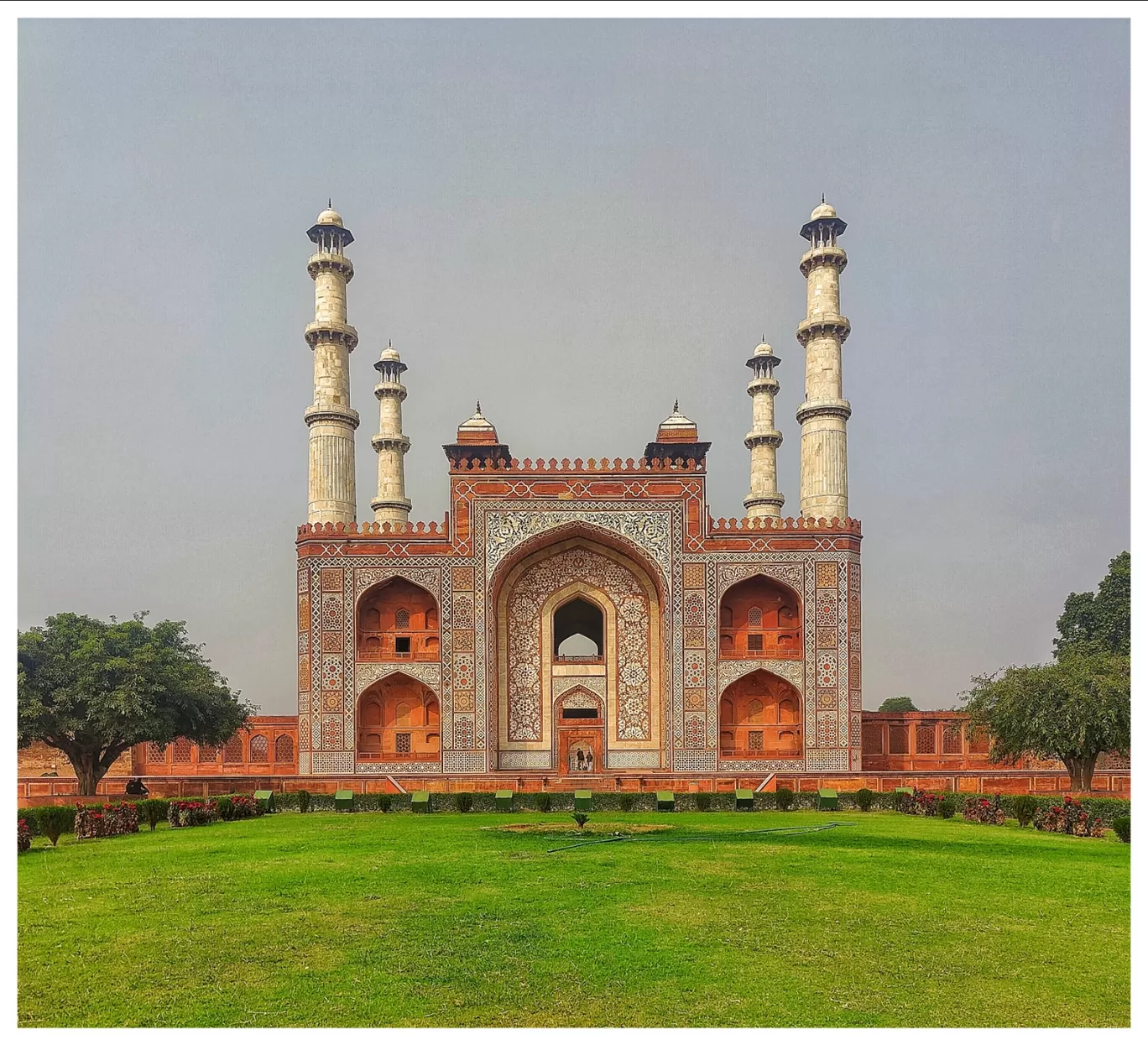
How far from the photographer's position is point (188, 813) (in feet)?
60.0

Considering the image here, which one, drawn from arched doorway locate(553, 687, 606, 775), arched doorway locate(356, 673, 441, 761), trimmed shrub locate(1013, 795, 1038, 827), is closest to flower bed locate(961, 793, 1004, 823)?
trimmed shrub locate(1013, 795, 1038, 827)

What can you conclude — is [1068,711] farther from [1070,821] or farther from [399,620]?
[399,620]

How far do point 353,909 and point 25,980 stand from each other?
2922mm

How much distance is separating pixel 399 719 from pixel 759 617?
10.3 meters

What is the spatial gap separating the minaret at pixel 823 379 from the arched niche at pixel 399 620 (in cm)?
1108

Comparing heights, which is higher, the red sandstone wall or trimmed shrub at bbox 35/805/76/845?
trimmed shrub at bbox 35/805/76/845

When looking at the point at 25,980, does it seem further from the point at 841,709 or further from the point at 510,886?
the point at 841,709

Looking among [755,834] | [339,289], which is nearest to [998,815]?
[755,834]

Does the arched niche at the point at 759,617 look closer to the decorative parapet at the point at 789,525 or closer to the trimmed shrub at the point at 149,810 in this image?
the decorative parapet at the point at 789,525

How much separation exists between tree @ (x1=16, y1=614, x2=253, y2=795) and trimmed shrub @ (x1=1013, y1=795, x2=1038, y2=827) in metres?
17.2

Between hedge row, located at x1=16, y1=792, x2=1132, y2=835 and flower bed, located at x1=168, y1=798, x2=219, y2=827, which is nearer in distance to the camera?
flower bed, located at x1=168, y1=798, x2=219, y2=827

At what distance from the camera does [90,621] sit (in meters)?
24.2

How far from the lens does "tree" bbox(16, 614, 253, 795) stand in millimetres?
22109

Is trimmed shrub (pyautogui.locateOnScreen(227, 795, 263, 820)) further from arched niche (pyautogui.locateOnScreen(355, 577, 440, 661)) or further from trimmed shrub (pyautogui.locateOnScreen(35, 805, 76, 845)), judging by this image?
arched niche (pyautogui.locateOnScreen(355, 577, 440, 661))
